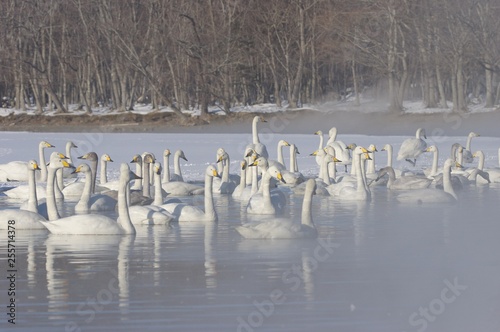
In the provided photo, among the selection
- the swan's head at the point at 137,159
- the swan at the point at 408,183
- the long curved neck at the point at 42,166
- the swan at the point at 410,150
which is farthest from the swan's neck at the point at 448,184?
the long curved neck at the point at 42,166

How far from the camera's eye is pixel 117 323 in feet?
24.4

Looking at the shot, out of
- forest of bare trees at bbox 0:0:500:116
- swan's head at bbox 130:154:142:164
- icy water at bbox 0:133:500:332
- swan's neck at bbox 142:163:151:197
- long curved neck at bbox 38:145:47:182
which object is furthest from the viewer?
forest of bare trees at bbox 0:0:500:116

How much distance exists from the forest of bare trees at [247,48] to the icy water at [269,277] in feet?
104

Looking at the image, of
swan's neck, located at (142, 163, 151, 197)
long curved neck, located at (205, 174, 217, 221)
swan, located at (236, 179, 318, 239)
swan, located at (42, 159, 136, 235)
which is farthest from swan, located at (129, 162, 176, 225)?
swan's neck, located at (142, 163, 151, 197)

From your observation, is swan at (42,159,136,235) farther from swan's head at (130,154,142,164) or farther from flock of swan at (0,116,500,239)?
swan's head at (130,154,142,164)

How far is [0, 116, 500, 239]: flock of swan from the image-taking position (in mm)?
11945

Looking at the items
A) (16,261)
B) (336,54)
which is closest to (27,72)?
(336,54)

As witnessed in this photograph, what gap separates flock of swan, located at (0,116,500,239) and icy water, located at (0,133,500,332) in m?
0.23

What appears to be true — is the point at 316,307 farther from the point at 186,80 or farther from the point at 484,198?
the point at 186,80

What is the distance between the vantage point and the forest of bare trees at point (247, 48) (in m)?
44.9

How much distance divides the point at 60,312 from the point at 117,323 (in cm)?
59

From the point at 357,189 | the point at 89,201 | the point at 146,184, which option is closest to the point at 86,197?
the point at 89,201

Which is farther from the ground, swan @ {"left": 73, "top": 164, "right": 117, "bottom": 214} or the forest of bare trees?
the forest of bare trees

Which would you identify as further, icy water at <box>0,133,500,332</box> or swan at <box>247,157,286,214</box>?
swan at <box>247,157,286,214</box>
